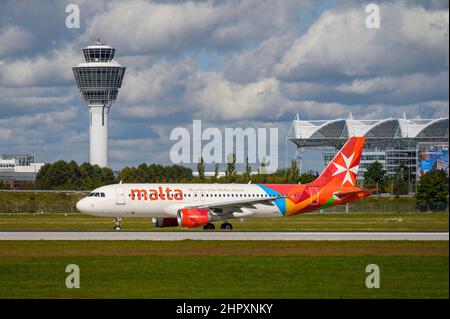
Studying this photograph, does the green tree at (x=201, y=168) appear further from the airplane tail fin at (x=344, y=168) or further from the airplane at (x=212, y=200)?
the airplane at (x=212, y=200)

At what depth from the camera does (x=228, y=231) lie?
64125 millimetres

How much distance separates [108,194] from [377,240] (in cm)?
2331

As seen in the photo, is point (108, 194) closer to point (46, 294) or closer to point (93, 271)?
point (93, 271)

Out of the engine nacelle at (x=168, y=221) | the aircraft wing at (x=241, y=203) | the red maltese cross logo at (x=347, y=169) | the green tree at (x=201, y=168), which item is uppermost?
the green tree at (x=201, y=168)

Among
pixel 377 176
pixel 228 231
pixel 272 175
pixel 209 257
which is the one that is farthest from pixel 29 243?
pixel 377 176

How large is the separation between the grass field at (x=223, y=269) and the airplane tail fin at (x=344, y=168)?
24470 mm

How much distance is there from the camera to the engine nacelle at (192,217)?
64.9 metres

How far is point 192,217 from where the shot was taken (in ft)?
214

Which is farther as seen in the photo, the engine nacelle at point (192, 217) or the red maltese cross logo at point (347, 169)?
the red maltese cross logo at point (347, 169)

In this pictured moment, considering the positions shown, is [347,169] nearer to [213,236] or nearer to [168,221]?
[168,221]

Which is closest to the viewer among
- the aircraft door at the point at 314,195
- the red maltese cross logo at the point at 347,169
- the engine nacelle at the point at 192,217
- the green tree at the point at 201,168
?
the engine nacelle at the point at 192,217

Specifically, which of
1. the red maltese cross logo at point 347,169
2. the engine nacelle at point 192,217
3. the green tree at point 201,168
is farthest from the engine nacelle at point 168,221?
the green tree at point 201,168
